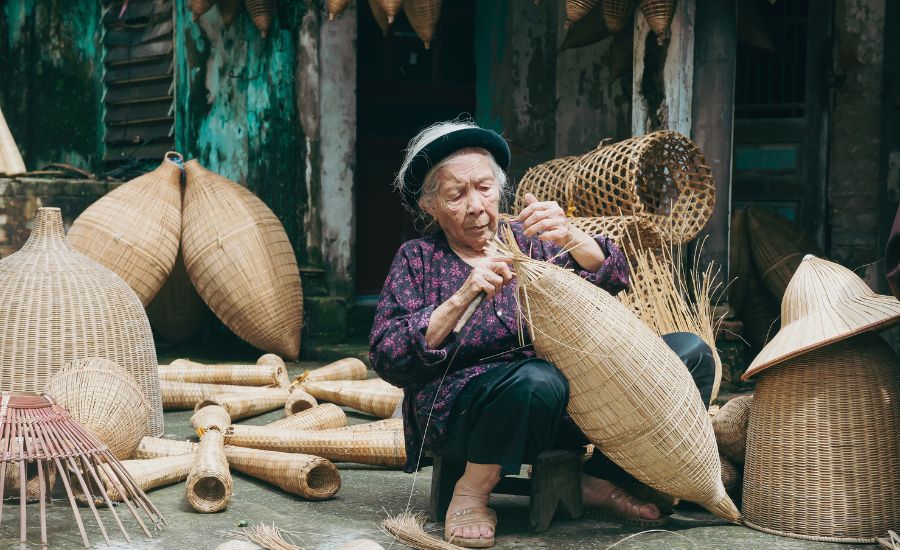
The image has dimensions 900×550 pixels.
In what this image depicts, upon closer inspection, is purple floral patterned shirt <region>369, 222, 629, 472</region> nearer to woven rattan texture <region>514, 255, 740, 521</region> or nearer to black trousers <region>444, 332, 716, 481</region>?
black trousers <region>444, 332, 716, 481</region>

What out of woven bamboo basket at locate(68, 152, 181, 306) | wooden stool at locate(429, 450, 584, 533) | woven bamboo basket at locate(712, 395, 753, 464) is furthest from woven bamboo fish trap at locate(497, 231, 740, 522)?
woven bamboo basket at locate(68, 152, 181, 306)

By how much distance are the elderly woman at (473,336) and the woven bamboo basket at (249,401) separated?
5.95ft

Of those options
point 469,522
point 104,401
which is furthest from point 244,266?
point 469,522

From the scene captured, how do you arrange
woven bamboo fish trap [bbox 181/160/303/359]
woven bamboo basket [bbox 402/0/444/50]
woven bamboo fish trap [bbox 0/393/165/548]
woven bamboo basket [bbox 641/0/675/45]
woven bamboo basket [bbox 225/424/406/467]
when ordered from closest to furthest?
woven bamboo fish trap [bbox 0/393/165/548], woven bamboo basket [bbox 225/424/406/467], woven bamboo basket [bbox 641/0/675/45], woven bamboo basket [bbox 402/0/444/50], woven bamboo fish trap [bbox 181/160/303/359]

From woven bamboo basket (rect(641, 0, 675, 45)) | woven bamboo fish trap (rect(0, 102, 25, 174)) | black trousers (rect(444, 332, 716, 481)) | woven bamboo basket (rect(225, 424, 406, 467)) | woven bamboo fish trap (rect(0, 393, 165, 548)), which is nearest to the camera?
woven bamboo fish trap (rect(0, 393, 165, 548))

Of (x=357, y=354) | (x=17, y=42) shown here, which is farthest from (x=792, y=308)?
(x=17, y=42)

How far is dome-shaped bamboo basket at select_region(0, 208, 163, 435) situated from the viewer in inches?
186

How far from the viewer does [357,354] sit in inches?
289

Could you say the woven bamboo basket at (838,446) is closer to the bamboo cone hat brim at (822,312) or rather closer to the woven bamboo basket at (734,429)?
the bamboo cone hat brim at (822,312)

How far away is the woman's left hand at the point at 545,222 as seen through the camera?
12.0 ft

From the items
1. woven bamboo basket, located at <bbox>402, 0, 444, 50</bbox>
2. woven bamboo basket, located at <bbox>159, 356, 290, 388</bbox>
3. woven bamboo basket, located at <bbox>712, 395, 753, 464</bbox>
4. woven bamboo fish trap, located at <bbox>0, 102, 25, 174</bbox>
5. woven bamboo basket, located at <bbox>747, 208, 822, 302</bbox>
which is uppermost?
woven bamboo basket, located at <bbox>402, 0, 444, 50</bbox>

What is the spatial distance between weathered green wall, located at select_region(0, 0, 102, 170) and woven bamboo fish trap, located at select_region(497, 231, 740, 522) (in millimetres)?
6826

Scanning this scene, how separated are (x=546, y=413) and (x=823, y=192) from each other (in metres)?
5.19

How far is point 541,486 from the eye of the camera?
3.72 meters
